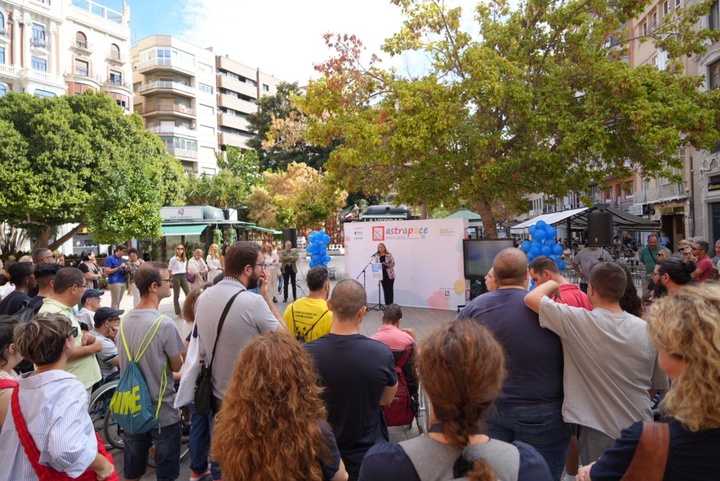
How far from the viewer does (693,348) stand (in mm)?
1488

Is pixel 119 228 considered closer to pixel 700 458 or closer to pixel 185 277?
pixel 185 277

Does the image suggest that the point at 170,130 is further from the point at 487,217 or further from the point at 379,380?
the point at 379,380

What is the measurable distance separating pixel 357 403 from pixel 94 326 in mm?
3419

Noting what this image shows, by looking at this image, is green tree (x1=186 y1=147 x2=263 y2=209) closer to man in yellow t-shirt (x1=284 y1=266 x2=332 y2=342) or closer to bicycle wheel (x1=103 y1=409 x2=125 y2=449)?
bicycle wheel (x1=103 y1=409 x2=125 y2=449)

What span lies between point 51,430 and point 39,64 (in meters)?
43.0

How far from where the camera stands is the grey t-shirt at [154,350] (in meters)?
3.39

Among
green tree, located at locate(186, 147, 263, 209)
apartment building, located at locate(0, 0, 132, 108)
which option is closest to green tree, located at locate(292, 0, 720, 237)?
green tree, located at locate(186, 147, 263, 209)

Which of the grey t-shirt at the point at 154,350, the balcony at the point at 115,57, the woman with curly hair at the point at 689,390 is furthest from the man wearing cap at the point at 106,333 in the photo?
the balcony at the point at 115,57

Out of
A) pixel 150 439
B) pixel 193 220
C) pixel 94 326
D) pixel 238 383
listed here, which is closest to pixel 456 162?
pixel 94 326

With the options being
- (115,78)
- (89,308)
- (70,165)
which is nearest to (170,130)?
(115,78)

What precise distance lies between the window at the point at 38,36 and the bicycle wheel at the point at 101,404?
40.7 m

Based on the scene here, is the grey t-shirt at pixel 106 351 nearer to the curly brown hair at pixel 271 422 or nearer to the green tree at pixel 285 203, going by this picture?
the curly brown hair at pixel 271 422

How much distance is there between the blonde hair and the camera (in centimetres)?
142

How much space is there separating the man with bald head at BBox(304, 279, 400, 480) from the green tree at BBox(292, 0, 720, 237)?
357 inches
